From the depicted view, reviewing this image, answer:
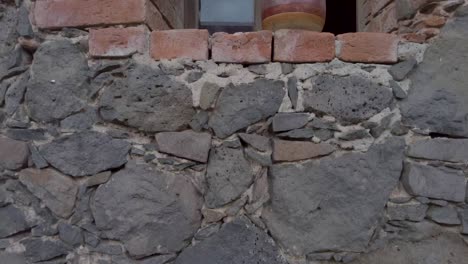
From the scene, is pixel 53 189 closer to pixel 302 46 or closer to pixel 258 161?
pixel 258 161

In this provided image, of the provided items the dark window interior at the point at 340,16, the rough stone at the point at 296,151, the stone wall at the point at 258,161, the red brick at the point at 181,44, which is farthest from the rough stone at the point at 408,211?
the dark window interior at the point at 340,16

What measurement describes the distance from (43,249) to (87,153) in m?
0.33

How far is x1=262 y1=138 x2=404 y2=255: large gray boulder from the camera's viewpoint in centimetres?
141

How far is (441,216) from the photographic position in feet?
4.66

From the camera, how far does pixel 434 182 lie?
1.42m

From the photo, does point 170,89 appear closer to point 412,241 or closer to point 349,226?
point 349,226

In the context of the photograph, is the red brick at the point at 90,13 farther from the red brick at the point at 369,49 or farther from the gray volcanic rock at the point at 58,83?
the red brick at the point at 369,49

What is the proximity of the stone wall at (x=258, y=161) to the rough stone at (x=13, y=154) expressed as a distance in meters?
0.06

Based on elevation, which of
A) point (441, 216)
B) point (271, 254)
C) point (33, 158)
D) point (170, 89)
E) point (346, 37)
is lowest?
point (271, 254)

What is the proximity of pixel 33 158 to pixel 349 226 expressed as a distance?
3.28 ft

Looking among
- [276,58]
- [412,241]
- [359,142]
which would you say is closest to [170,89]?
[276,58]


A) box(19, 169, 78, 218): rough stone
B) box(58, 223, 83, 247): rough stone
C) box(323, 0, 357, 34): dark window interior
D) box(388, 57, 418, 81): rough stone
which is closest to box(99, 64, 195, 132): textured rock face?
box(19, 169, 78, 218): rough stone

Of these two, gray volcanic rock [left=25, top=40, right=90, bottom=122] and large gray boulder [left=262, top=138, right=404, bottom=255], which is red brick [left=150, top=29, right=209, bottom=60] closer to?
gray volcanic rock [left=25, top=40, right=90, bottom=122]

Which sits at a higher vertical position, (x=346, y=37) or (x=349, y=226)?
(x=346, y=37)
